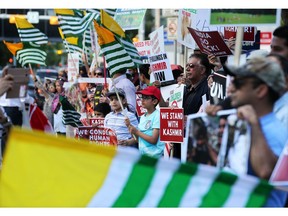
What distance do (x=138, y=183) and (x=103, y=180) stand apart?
0.74 feet

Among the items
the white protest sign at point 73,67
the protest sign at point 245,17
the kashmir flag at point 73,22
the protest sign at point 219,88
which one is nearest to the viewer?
the protest sign at point 245,17

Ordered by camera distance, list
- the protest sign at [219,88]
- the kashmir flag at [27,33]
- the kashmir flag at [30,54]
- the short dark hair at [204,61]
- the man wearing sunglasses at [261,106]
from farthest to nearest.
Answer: the kashmir flag at [27,33] → the kashmir flag at [30,54] → the short dark hair at [204,61] → the protest sign at [219,88] → the man wearing sunglasses at [261,106]

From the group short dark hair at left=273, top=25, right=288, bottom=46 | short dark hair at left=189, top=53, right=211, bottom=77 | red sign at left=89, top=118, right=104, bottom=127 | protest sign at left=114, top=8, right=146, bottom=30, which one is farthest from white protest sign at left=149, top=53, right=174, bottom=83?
short dark hair at left=273, top=25, right=288, bottom=46

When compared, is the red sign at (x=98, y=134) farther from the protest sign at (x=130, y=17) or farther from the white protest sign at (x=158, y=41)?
the protest sign at (x=130, y=17)

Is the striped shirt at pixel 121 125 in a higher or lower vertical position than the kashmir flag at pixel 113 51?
lower

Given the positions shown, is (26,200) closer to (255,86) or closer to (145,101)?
(255,86)

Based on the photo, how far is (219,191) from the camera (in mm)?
4695

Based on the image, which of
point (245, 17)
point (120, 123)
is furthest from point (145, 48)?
point (245, 17)

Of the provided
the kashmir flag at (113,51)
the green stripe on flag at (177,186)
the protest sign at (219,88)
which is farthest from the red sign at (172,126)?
the green stripe on flag at (177,186)

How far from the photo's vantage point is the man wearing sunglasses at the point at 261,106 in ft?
16.0

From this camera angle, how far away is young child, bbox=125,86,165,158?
952 cm

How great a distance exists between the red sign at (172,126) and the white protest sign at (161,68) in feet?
7.58

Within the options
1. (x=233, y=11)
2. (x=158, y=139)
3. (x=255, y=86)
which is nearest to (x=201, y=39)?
(x=158, y=139)

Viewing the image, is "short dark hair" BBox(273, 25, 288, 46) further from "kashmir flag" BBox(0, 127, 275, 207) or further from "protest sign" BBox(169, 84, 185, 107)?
"protest sign" BBox(169, 84, 185, 107)
